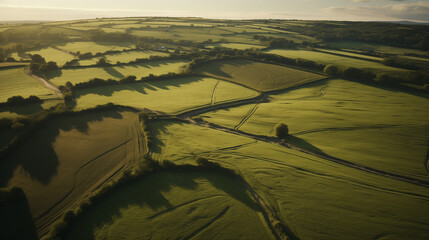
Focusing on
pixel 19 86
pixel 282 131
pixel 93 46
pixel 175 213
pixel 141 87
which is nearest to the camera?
pixel 175 213

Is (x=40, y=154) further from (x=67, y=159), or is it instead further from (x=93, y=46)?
(x=93, y=46)

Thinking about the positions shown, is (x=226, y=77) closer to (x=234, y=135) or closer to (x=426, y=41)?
(x=234, y=135)

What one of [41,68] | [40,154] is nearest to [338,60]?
[40,154]

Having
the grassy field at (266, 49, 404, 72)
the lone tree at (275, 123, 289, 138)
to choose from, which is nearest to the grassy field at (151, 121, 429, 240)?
the lone tree at (275, 123, 289, 138)

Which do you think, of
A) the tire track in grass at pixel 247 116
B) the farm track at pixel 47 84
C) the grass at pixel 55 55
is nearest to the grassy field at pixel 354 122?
the tire track in grass at pixel 247 116

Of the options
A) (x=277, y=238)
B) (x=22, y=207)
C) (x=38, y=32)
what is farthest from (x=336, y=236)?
(x=38, y=32)

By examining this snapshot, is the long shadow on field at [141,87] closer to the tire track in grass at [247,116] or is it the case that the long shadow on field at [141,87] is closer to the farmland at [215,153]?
the farmland at [215,153]

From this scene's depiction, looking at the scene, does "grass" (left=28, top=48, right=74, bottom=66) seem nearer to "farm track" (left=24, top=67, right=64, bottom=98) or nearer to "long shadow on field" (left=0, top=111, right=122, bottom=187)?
"farm track" (left=24, top=67, right=64, bottom=98)
